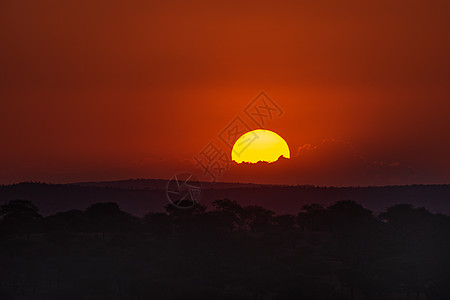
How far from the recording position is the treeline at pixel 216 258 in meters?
80.3

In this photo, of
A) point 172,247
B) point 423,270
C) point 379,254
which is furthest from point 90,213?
point 423,270

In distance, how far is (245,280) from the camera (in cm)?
8238

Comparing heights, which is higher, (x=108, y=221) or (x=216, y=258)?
(x=108, y=221)

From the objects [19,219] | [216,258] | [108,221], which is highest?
[108,221]

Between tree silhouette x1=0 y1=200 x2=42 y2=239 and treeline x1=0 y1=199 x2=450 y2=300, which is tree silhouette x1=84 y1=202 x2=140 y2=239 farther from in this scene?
tree silhouette x1=0 y1=200 x2=42 y2=239

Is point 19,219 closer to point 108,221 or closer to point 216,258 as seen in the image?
point 108,221

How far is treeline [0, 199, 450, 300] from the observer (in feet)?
263

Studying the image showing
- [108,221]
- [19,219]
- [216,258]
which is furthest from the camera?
[108,221]

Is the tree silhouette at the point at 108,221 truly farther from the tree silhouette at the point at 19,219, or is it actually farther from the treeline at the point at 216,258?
the tree silhouette at the point at 19,219

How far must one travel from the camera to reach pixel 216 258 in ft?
290

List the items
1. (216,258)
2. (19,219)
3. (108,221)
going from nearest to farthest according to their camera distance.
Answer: (216,258) < (19,219) < (108,221)

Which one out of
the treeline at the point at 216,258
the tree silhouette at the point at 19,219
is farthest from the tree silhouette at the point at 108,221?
the tree silhouette at the point at 19,219

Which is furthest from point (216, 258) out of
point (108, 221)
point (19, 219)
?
point (19, 219)

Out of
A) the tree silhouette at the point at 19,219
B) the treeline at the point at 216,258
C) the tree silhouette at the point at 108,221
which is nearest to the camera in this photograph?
the treeline at the point at 216,258
